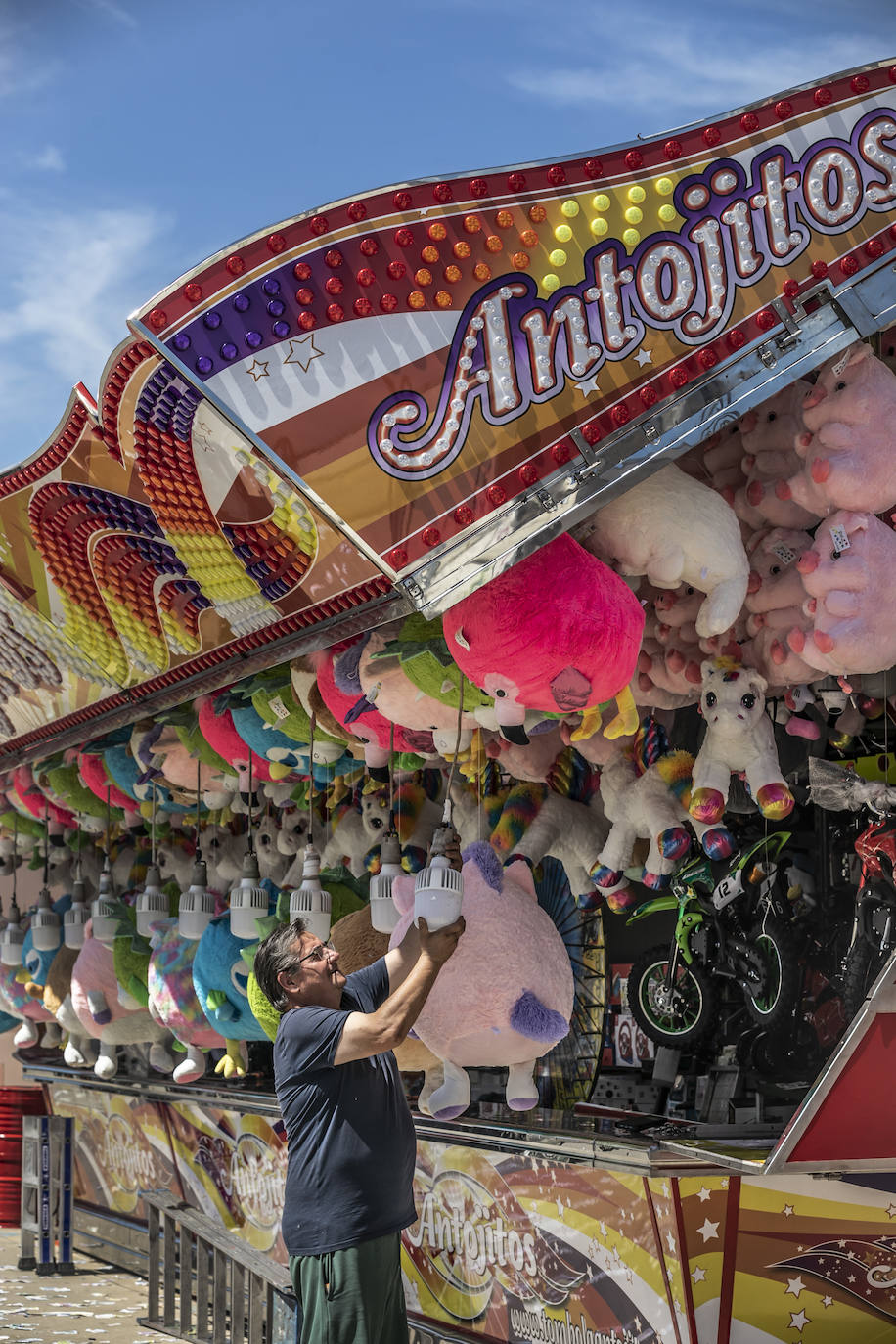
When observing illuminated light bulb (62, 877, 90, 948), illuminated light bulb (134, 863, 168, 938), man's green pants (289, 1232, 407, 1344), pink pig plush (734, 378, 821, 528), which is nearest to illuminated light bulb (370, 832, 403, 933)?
man's green pants (289, 1232, 407, 1344)

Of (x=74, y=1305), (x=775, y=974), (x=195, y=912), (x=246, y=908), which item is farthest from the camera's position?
(x=74, y=1305)

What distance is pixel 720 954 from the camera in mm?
3990

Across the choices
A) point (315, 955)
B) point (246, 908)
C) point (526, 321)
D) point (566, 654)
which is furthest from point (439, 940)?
point (246, 908)

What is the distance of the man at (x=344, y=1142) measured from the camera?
2924 mm

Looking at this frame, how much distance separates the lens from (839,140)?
3043 millimetres

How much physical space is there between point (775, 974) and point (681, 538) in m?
1.25

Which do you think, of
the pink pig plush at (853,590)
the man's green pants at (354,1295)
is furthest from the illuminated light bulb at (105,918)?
the pink pig plush at (853,590)

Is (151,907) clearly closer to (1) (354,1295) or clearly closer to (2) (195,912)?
(2) (195,912)

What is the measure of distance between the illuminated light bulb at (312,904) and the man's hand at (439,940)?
4.25 feet

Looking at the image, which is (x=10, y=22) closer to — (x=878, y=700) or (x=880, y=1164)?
(x=878, y=700)

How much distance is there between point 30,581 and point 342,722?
46.4 inches

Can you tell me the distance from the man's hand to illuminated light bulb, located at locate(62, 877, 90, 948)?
12.7 feet

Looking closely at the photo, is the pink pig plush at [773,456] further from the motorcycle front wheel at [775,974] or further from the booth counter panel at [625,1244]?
the booth counter panel at [625,1244]

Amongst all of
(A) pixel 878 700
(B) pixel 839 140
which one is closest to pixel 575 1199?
(A) pixel 878 700
